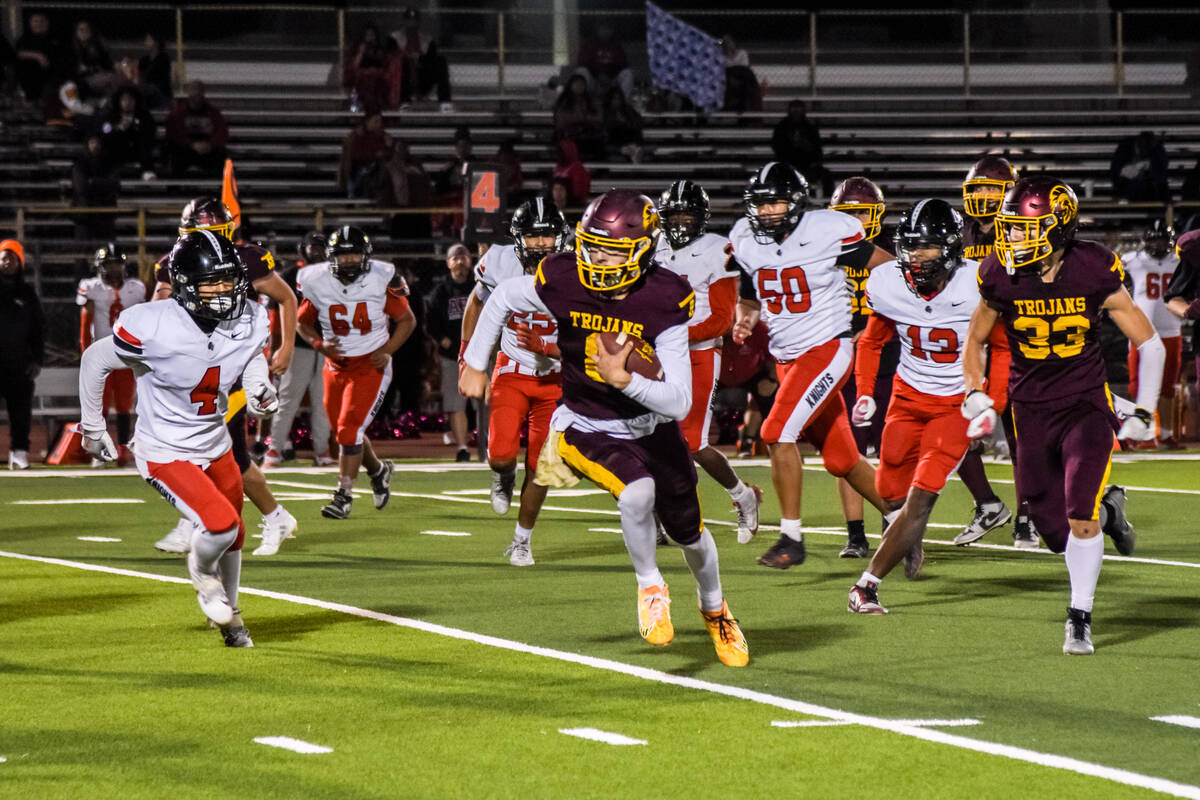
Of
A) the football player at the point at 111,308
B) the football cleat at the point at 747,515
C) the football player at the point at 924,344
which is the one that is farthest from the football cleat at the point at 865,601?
the football player at the point at 111,308

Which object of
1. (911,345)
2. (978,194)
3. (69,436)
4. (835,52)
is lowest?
(69,436)

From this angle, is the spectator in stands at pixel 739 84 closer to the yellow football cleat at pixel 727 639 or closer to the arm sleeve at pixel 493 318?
the arm sleeve at pixel 493 318

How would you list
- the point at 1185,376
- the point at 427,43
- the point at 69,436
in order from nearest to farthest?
the point at 69,436 → the point at 1185,376 → the point at 427,43

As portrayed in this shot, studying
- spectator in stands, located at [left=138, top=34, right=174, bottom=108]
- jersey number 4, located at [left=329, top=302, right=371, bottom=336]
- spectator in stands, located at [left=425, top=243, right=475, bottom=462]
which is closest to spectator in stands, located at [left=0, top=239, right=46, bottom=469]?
spectator in stands, located at [left=425, top=243, right=475, bottom=462]

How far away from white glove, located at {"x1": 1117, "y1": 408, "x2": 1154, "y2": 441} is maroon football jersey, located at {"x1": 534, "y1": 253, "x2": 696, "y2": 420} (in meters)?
1.74

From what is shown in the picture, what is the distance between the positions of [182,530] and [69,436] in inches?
282

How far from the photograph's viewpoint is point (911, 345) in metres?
9.09

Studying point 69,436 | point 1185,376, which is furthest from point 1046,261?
point 1185,376

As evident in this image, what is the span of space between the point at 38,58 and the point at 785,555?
1770 cm

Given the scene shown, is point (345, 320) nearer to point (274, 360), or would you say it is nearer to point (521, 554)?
point (274, 360)

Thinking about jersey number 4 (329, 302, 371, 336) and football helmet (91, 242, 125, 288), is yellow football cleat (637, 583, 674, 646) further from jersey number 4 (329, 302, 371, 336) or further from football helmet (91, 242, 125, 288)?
football helmet (91, 242, 125, 288)

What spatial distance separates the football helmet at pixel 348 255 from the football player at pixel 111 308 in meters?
5.20

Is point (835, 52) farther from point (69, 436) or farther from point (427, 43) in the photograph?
point (69, 436)

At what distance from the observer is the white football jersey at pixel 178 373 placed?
7219mm
